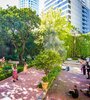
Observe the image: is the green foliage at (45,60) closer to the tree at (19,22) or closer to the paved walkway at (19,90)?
the paved walkway at (19,90)

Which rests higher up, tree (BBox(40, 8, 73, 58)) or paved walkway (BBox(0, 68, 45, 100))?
tree (BBox(40, 8, 73, 58))

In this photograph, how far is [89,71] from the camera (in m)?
24.7

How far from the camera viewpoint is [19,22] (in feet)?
103

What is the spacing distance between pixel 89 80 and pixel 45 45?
14262 millimetres

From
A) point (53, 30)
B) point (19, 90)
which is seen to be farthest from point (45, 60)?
point (53, 30)

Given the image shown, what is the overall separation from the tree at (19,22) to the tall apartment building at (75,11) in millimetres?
69420

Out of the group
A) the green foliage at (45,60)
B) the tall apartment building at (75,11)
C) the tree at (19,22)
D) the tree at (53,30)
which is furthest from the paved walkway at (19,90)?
the tall apartment building at (75,11)

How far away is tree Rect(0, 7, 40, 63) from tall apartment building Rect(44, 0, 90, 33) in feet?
228

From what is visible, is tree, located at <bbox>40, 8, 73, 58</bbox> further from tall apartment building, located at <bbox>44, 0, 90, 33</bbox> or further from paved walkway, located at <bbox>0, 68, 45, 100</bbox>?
tall apartment building, located at <bbox>44, 0, 90, 33</bbox>

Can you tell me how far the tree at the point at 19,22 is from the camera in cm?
3108

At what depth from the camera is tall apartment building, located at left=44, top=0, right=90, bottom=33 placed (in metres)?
106

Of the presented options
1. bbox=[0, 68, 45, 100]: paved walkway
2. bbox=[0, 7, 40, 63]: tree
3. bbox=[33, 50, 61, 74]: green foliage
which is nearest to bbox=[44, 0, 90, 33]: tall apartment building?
bbox=[0, 7, 40, 63]: tree

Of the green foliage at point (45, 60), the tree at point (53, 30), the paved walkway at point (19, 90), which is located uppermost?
the tree at point (53, 30)

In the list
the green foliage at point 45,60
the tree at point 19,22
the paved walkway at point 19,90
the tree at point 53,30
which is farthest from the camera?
the tree at point 53,30
